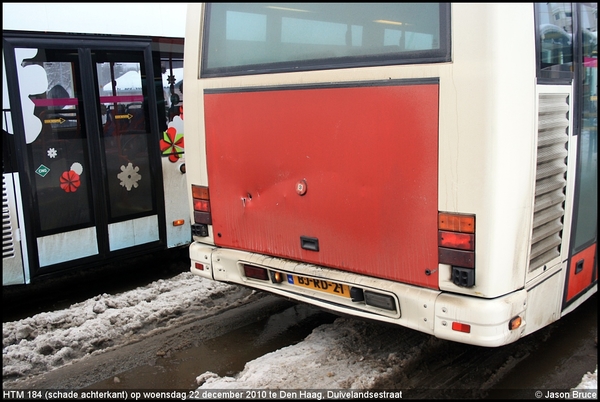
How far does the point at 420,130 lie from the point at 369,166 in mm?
435

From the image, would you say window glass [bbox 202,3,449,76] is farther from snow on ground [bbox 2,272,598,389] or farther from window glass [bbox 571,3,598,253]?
snow on ground [bbox 2,272,598,389]

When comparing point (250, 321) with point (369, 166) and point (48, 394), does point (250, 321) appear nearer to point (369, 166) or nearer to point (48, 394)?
point (48, 394)

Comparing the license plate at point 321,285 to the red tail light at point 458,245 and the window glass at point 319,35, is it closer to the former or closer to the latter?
the red tail light at point 458,245

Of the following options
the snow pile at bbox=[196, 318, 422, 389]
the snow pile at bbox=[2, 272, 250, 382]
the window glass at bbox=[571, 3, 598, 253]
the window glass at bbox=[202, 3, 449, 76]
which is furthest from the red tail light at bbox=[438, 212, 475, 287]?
the snow pile at bbox=[2, 272, 250, 382]

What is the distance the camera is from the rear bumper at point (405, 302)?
355 centimetres

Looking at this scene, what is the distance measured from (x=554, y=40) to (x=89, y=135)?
14.3 feet

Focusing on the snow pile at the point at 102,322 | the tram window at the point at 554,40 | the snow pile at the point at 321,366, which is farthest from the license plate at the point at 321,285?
the tram window at the point at 554,40

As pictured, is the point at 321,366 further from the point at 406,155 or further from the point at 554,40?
the point at 554,40

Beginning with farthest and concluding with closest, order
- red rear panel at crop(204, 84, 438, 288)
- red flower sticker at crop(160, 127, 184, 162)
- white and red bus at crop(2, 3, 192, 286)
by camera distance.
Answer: red flower sticker at crop(160, 127, 184, 162), white and red bus at crop(2, 3, 192, 286), red rear panel at crop(204, 84, 438, 288)

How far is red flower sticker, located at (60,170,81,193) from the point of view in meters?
5.90

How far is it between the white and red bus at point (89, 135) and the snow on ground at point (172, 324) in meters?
0.70

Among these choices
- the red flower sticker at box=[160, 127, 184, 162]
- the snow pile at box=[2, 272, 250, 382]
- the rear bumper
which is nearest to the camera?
the rear bumper

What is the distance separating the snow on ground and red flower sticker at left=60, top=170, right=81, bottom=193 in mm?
1117

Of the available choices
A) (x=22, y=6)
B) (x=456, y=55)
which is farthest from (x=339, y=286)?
(x=22, y=6)
